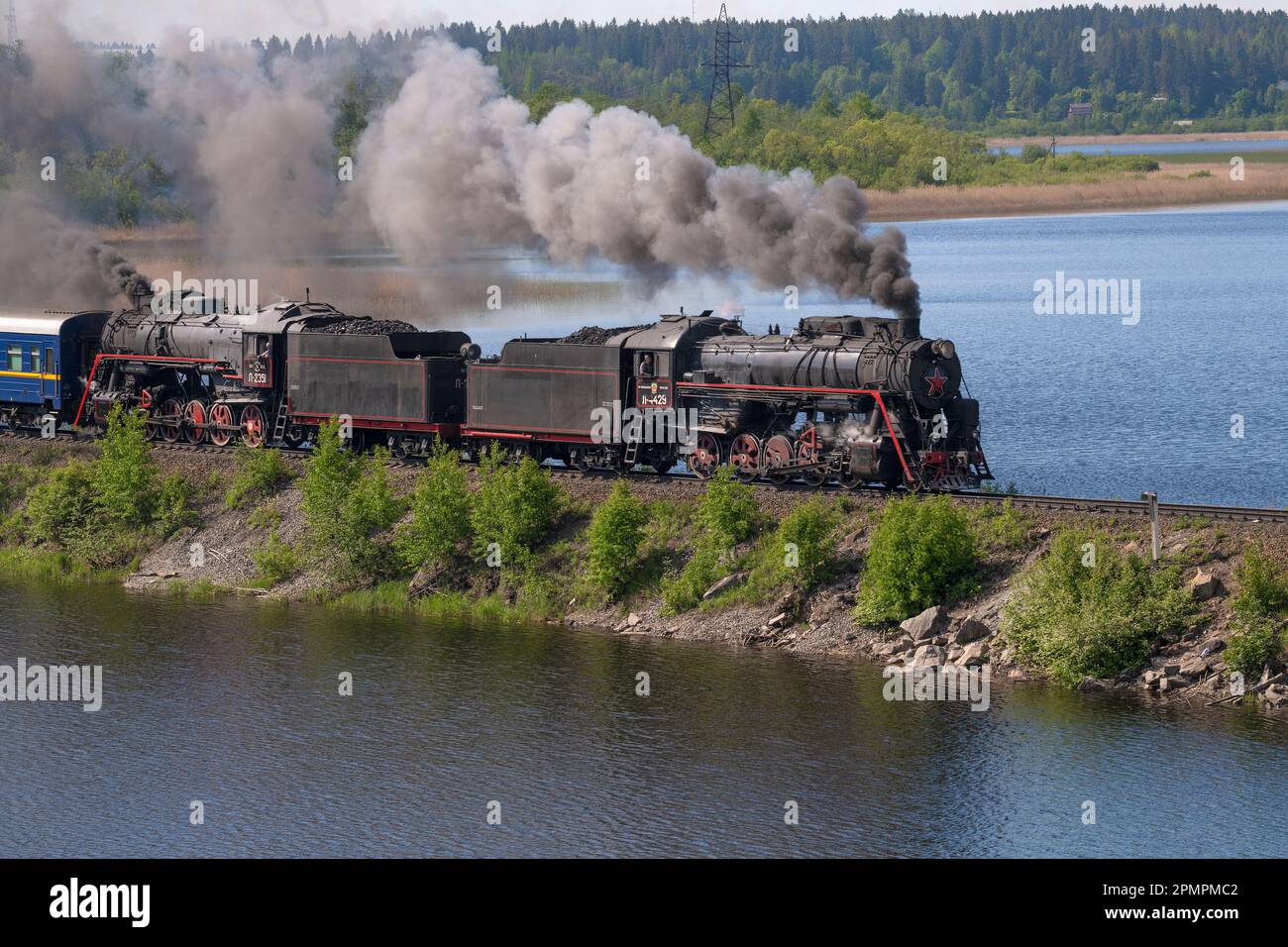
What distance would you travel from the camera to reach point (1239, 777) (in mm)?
30922

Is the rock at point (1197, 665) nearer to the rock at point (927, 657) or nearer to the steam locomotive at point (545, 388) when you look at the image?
the rock at point (927, 657)

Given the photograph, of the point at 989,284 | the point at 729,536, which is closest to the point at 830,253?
the point at 729,536

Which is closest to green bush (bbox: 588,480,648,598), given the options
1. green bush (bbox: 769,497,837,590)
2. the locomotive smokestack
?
green bush (bbox: 769,497,837,590)

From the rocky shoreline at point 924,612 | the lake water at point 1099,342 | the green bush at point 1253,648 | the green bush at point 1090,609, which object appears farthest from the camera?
the lake water at point 1099,342

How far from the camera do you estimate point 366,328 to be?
5269cm

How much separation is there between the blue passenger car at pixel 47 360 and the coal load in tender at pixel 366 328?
35.5ft

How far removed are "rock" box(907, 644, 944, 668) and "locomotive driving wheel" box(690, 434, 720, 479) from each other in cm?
897

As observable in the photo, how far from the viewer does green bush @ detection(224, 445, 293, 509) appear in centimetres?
5147

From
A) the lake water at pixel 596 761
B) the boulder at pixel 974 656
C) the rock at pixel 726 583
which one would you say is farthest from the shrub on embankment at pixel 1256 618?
the rock at pixel 726 583

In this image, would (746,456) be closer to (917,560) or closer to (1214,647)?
(917,560)

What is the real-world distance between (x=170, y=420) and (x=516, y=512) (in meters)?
17.2

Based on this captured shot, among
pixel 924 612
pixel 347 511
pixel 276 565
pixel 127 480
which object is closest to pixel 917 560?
pixel 924 612

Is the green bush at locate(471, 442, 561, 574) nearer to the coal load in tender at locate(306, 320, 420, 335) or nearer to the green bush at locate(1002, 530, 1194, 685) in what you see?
the coal load in tender at locate(306, 320, 420, 335)

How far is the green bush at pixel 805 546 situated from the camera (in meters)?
40.8
